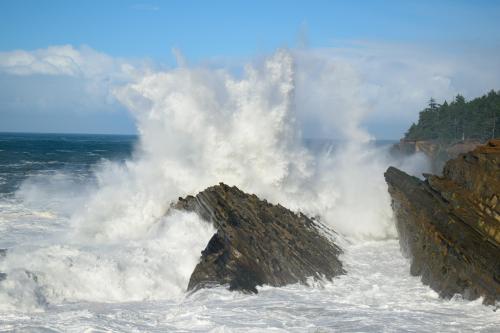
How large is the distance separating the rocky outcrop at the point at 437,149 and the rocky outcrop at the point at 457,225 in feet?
97.7

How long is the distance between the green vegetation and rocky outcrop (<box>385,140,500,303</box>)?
49156 mm

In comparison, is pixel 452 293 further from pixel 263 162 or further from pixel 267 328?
pixel 263 162

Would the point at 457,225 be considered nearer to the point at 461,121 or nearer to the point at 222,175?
the point at 222,175

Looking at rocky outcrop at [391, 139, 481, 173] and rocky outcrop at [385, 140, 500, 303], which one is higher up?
rocky outcrop at [391, 139, 481, 173]

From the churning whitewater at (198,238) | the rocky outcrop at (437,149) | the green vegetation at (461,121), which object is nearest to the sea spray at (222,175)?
the churning whitewater at (198,238)

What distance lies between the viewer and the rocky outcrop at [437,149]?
179ft

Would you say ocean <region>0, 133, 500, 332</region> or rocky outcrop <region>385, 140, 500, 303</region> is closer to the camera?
ocean <region>0, 133, 500, 332</region>

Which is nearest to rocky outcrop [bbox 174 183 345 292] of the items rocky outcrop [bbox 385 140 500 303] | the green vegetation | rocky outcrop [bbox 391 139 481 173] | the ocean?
the ocean

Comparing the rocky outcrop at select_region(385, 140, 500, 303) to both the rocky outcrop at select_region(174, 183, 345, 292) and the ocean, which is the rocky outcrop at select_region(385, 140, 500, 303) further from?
the rocky outcrop at select_region(174, 183, 345, 292)

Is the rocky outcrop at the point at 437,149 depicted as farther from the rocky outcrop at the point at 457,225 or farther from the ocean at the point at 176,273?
the rocky outcrop at the point at 457,225

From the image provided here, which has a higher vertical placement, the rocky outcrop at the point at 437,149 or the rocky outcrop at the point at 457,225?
the rocky outcrop at the point at 437,149

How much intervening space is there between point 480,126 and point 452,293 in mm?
60375

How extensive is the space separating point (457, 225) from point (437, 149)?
174 feet

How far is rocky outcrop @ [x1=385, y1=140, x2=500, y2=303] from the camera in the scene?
12172 millimetres
